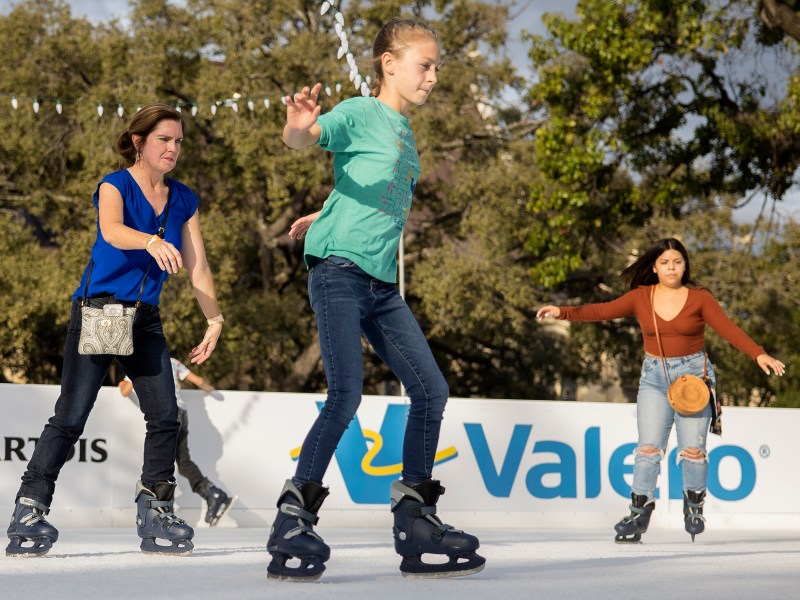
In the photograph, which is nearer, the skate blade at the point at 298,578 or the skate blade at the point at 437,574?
the skate blade at the point at 298,578

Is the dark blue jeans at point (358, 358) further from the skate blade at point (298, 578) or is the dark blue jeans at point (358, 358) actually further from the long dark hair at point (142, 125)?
the long dark hair at point (142, 125)

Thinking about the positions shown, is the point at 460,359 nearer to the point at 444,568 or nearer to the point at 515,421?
the point at 515,421

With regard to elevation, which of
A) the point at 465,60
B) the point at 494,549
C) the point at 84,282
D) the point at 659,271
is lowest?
the point at 494,549

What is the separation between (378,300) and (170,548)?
58.2 inches

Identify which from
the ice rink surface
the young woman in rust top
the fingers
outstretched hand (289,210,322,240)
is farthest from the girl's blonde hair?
the fingers

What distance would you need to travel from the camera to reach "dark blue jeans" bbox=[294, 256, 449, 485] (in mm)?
3770

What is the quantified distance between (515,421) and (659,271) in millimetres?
3627

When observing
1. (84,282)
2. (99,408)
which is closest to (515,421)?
(99,408)

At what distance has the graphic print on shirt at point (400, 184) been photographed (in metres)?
3.95

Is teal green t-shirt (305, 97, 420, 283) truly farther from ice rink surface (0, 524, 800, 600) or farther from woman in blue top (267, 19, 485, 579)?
ice rink surface (0, 524, 800, 600)

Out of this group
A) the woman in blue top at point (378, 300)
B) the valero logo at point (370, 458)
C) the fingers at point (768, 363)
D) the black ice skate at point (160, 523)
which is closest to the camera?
the woman in blue top at point (378, 300)

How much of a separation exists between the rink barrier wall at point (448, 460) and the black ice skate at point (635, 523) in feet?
10.5

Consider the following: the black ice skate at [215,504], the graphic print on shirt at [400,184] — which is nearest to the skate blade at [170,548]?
the graphic print on shirt at [400,184]

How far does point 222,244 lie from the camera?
2231 cm
